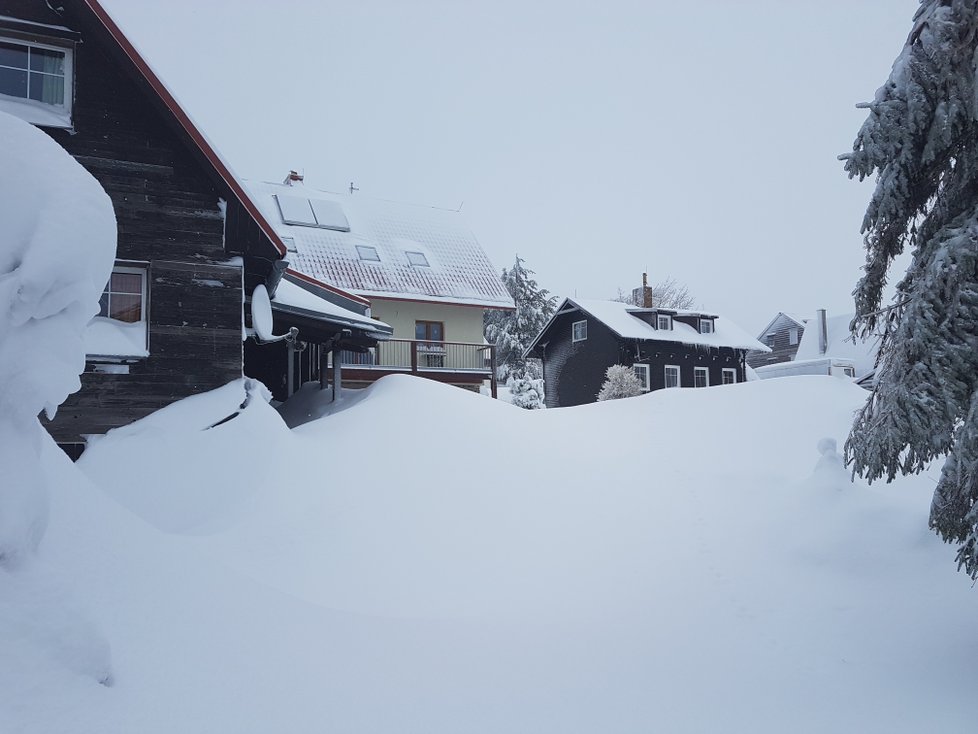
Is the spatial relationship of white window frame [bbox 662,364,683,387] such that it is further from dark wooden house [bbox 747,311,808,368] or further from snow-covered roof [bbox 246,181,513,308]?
dark wooden house [bbox 747,311,808,368]

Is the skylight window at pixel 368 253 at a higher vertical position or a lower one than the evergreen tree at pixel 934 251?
higher

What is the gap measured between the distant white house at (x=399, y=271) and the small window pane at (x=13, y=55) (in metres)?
11.9

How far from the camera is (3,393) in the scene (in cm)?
351

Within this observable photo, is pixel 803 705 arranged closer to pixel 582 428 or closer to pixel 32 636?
pixel 32 636

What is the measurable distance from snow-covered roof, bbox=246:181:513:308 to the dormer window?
39.1 feet

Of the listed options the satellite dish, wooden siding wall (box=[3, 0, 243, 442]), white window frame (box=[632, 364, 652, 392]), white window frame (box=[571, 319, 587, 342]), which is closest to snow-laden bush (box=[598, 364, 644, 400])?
white window frame (box=[632, 364, 652, 392])

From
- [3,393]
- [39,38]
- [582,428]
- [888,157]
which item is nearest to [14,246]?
[3,393]

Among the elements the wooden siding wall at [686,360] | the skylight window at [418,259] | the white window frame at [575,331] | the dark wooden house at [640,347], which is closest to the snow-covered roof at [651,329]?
the dark wooden house at [640,347]

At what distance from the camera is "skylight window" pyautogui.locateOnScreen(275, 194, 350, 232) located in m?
24.8

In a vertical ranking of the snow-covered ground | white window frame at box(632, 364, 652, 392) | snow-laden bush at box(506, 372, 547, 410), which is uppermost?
white window frame at box(632, 364, 652, 392)

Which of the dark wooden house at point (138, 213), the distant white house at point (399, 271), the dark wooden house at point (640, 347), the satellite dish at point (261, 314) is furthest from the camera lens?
the dark wooden house at point (640, 347)

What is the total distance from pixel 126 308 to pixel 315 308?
381cm

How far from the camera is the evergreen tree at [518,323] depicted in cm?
4169

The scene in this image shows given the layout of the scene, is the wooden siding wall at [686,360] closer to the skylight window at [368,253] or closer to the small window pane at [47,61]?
the skylight window at [368,253]
